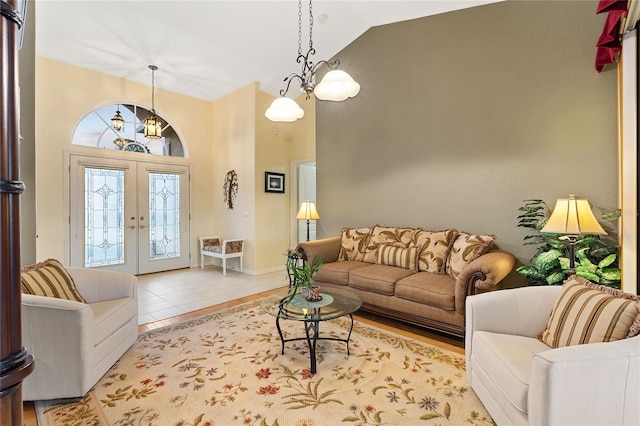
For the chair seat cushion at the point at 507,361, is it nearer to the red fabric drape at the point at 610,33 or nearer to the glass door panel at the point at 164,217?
the red fabric drape at the point at 610,33

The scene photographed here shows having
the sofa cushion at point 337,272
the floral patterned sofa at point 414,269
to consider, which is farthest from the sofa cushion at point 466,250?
the sofa cushion at point 337,272

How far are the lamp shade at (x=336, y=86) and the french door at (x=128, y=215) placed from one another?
4139 mm

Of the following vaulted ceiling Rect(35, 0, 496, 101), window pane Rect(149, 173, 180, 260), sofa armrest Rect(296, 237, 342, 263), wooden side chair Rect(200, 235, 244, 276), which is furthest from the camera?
window pane Rect(149, 173, 180, 260)

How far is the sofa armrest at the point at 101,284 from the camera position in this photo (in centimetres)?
248

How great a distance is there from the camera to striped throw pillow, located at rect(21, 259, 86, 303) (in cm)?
203

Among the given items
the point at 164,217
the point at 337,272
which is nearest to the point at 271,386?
the point at 337,272

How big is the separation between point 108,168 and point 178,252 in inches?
72.4

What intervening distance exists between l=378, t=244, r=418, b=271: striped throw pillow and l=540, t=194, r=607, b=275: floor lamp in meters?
1.36

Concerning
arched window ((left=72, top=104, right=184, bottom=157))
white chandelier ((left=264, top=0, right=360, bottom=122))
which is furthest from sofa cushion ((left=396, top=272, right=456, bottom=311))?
arched window ((left=72, top=104, right=184, bottom=157))

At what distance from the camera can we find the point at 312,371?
220cm

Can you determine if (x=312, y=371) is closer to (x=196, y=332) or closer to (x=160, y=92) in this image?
(x=196, y=332)

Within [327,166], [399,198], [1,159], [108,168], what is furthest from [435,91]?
[108,168]

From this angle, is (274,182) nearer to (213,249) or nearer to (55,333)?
(213,249)

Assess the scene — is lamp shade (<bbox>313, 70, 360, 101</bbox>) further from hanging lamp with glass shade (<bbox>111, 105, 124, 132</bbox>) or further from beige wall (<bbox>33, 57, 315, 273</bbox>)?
hanging lamp with glass shade (<bbox>111, 105, 124, 132</bbox>)
